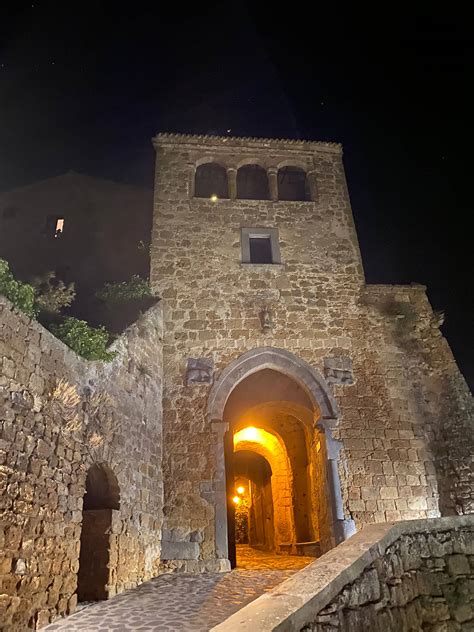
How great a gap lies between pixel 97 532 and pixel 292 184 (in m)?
10.3

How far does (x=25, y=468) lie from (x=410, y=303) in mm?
8854

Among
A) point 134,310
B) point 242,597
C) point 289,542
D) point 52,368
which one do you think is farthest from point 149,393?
point 289,542

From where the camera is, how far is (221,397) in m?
9.33

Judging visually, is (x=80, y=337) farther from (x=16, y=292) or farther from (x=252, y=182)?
(x=252, y=182)

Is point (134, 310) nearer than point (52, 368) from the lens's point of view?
No

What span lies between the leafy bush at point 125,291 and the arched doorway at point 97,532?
3.98 m

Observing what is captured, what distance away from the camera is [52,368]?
546cm

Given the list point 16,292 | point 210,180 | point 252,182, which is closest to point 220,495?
point 16,292

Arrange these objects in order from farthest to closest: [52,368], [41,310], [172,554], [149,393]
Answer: [149,393] < [172,554] < [41,310] < [52,368]

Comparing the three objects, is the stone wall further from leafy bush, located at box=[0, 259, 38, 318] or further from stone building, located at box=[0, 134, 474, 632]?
leafy bush, located at box=[0, 259, 38, 318]

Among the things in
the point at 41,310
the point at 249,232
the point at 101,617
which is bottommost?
the point at 101,617

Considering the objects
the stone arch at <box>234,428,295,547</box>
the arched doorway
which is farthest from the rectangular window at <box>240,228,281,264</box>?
the arched doorway

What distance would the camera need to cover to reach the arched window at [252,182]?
12852 mm

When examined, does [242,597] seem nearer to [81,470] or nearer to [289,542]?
[81,470]
